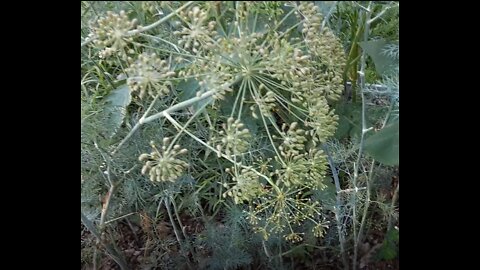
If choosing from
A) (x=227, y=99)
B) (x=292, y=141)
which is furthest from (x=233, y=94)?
(x=292, y=141)

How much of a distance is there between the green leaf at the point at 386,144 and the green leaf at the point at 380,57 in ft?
0.28

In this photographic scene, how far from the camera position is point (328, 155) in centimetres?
109

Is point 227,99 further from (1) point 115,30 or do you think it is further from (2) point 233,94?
(1) point 115,30

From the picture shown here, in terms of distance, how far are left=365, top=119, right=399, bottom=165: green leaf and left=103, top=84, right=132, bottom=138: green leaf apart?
1.32ft

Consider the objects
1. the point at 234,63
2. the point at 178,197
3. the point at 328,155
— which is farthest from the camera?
the point at 178,197

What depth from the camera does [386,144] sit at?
994mm

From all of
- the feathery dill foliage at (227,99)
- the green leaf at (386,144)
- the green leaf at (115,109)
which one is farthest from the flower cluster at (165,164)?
the green leaf at (386,144)

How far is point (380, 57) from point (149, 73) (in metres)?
0.35

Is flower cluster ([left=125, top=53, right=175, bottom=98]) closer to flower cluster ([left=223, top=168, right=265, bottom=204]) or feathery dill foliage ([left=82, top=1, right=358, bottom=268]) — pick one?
feathery dill foliage ([left=82, top=1, right=358, bottom=268])
